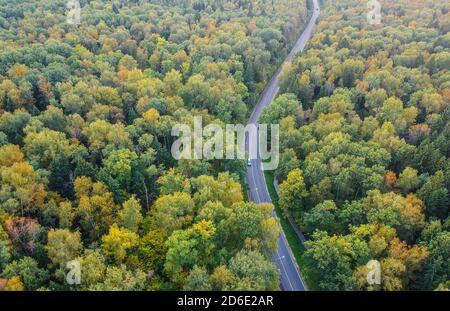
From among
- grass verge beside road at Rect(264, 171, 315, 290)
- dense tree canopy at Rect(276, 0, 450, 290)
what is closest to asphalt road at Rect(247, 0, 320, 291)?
grass verge beside road at Rect(264, 171, 315, 290)

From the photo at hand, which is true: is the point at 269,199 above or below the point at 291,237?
above

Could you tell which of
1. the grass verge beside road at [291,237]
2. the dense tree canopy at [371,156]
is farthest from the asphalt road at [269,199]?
the dense tree canopy at [371,156]

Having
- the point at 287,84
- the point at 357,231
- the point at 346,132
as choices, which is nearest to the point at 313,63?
the point at 287,84

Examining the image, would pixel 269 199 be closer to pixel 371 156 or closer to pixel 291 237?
pixel 291 237

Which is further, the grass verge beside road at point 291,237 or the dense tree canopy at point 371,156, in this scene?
the grass verge beside road at point 291,237

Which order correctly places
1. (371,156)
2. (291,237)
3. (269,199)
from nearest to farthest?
(291,237), (371,156), (269,199)

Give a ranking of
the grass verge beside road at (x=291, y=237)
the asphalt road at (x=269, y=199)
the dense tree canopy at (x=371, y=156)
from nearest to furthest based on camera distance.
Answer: the dense tree canopy at (x=371, y=156), the grass verge beside road at (x=291, y=237), the asphalt road at (x=269, y=199)

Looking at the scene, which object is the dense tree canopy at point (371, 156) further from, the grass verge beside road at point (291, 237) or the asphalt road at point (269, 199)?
the asphalt road at point (269, 199)

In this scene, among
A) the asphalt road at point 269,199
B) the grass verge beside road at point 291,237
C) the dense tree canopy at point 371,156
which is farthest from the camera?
the asphalt road at point 269,199

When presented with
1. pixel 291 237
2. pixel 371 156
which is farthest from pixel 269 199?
pixel 371 156

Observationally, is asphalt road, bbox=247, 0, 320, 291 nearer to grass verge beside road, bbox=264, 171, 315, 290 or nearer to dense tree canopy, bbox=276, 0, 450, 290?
grass verge beside road, bbox=264, 171, 315, 290

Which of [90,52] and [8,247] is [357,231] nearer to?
[8,247]

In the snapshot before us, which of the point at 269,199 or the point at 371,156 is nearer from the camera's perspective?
the point at 371,156
